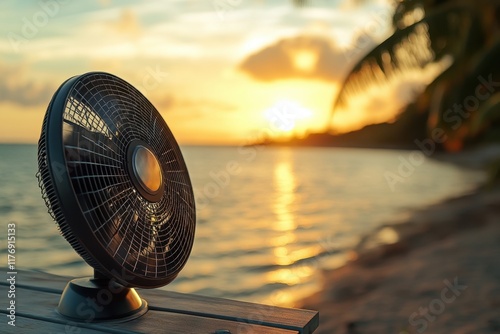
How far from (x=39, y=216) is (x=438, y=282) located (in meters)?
9.35

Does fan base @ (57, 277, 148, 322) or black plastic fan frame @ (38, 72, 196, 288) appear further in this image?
fan base @ (57, 277, 148, 322)

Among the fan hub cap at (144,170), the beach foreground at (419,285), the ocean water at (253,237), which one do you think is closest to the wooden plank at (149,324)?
the fan hub cap at (144,170)

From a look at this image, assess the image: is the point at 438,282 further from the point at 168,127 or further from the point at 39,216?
the point at 39,216

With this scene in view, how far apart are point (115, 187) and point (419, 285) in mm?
6073

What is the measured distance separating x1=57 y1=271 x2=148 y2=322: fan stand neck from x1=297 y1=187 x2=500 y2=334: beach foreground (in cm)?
354

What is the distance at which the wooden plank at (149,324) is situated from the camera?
1673mm

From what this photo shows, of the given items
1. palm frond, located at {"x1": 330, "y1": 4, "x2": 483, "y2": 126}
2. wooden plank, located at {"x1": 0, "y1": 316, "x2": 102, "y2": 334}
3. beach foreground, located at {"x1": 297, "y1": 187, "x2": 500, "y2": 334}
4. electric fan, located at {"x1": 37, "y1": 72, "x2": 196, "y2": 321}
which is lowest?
wooden plank, located at {"x1": 0, "y1": 316, "x2": 102, "y2": 334}

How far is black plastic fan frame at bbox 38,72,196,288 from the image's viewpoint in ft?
4.84

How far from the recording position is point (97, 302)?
1.74m

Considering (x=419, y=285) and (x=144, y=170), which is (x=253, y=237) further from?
(x=144, y=170)

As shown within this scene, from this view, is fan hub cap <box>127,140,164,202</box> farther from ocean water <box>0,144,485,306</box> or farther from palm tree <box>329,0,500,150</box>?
palm tree <box>329,0,500,150</box>

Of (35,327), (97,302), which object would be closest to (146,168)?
(97,302)

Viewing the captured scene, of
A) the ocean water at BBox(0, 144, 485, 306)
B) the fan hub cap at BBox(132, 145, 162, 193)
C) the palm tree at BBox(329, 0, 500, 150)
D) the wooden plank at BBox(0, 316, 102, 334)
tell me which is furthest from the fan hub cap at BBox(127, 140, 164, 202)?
the palm tree at BBox(329, 0, 500, 150)

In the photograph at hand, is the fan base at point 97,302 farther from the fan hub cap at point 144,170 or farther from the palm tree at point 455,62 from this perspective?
the palm tree at point 455,62
